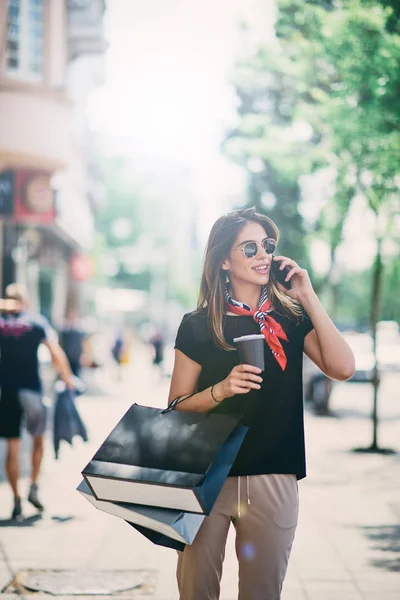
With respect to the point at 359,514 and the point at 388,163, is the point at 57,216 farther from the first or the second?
the point at 359,514

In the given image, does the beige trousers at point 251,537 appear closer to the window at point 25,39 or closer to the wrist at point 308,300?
the wrist at point 308,300

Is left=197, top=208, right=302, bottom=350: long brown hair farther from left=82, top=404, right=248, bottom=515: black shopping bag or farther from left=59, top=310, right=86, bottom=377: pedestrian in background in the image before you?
left=59, top=310, right=86, bottom=377: pedestrian in background

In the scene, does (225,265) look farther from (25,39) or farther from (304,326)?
(25,39)

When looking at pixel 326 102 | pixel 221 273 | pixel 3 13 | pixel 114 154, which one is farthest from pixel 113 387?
pixel 114 154

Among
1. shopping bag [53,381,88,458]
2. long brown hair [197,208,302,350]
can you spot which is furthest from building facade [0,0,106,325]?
long brown hair [197,208,302,350]

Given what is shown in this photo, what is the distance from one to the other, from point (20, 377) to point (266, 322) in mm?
4427

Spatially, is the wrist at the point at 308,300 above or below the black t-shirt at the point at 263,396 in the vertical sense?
above

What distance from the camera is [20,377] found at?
711cm

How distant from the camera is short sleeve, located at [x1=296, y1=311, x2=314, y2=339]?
3.12 metres

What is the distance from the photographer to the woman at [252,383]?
296cm

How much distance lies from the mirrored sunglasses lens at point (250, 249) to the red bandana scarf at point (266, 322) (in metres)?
0.14

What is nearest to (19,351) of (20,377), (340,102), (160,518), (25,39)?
(20,377)

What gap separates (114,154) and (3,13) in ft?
146

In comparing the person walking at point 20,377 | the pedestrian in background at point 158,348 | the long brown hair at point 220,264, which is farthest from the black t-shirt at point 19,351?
the pedestrian in background at point 158,348
